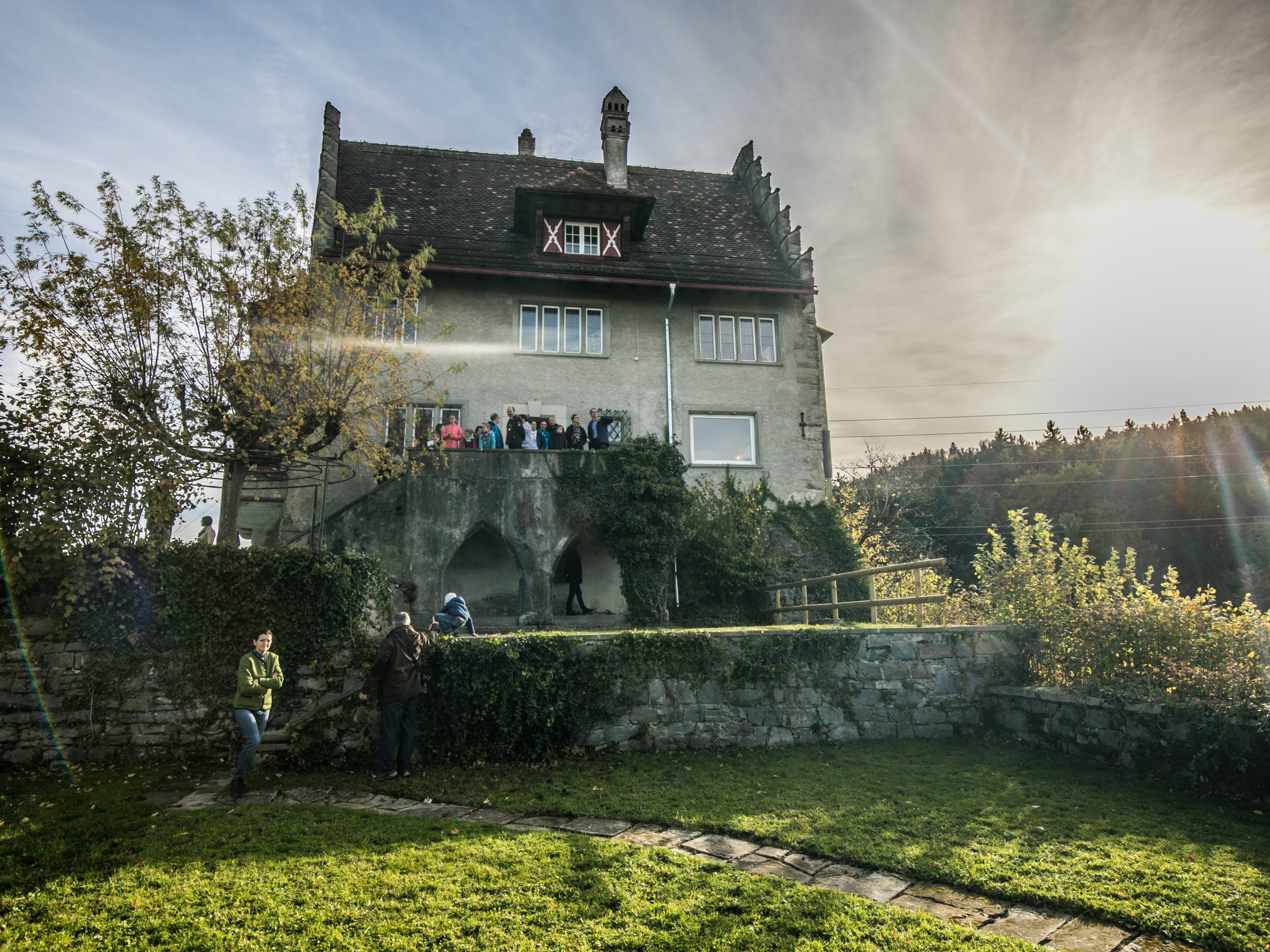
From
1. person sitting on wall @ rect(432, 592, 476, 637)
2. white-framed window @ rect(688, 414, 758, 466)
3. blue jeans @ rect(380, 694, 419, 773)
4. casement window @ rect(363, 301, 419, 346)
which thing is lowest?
blue jeans @ rect(380, 694, 419, 773)

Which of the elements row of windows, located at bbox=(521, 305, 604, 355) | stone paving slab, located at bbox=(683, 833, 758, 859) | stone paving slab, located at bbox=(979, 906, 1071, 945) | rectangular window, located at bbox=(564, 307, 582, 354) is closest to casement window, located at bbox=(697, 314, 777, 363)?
row of windows, located at bbox=(521, 305, 604, 355)

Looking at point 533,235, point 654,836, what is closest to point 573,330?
point 533,235

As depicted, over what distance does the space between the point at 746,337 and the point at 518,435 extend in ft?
26.9

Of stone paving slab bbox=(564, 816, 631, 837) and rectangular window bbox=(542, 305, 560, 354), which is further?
rectangular window bbox=(542, 305, 560, 354)

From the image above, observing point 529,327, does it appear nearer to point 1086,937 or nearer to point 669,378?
point 669,378

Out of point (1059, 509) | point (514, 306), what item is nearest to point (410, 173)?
point (514, 306)

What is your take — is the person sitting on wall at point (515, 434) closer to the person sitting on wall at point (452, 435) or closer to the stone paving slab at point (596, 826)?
the person sitting on wall at point (452, 435)

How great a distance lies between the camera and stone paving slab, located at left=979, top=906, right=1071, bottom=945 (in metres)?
4.77

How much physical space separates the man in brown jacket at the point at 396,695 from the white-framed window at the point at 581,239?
1475 cm

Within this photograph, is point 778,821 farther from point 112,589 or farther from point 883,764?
point 112,589

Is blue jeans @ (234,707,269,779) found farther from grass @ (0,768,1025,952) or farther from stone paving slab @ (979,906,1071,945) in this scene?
stone paving slab @ (979,906,1071,945)

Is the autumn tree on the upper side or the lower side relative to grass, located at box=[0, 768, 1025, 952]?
upper

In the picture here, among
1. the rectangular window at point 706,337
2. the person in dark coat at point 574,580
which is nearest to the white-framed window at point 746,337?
the rectangular window at point 706,337

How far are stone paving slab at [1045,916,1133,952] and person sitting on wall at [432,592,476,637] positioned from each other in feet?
25.6
